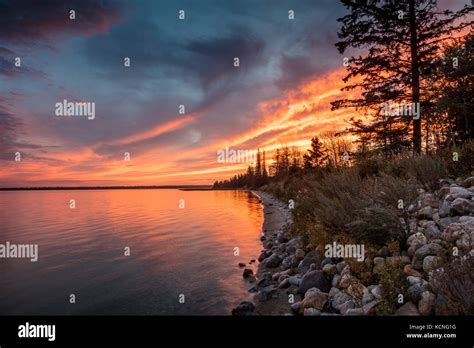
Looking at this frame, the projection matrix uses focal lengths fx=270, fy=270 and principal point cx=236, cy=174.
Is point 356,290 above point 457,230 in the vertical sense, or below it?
below

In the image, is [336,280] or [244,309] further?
[244,309]

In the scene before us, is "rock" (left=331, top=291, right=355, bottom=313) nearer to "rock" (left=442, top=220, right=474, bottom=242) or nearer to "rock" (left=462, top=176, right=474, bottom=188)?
"rock" (left=442, top=220, right=474, bottom=242)

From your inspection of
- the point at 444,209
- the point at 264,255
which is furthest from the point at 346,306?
the point at 264,255

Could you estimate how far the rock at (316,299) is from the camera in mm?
4996

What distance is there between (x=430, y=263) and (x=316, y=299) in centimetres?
201

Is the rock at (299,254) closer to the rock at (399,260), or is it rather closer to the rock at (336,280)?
the rock at (336,280)

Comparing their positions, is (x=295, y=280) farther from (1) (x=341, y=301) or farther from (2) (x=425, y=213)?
(2) (x=425, y=213)

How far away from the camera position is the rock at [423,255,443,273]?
398 centimetres

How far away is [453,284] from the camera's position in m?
3.28

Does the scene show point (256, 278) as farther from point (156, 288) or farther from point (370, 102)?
point (370, 102)

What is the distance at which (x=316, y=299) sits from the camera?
509 centimetres

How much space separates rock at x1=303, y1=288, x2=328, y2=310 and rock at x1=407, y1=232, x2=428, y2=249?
72.0 inches

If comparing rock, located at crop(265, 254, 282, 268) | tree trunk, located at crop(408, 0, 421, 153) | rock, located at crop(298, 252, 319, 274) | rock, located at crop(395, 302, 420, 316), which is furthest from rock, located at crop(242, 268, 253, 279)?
tree trunk, located at crop(408, 0, 421, 153)
